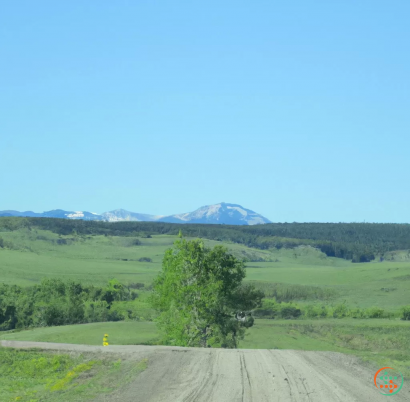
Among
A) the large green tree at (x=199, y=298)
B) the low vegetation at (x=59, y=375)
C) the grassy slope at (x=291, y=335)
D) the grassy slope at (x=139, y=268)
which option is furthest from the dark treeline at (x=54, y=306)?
the low vegetation at (x=59, y=375)

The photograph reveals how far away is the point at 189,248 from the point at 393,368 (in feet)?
77.5

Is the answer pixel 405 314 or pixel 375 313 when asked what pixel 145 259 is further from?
pixel 405 314

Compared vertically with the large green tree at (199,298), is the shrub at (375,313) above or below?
below

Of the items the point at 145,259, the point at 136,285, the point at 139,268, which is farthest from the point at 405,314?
the point at 145,259

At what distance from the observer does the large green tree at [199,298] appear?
142 ft

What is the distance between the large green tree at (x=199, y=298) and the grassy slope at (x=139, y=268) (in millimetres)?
43298

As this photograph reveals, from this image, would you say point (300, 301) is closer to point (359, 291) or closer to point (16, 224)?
point (359, 291)

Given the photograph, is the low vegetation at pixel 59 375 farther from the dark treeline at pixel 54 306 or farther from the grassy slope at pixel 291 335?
the dark treeline at pixel 54 306

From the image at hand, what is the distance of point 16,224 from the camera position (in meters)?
194

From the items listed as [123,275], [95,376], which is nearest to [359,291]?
[123,275]

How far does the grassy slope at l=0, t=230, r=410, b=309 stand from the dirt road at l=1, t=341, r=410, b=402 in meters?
61.5

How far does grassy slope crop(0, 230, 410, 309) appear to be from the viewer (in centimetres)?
10806

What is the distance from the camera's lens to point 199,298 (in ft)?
143

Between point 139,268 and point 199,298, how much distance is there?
10457 cm
